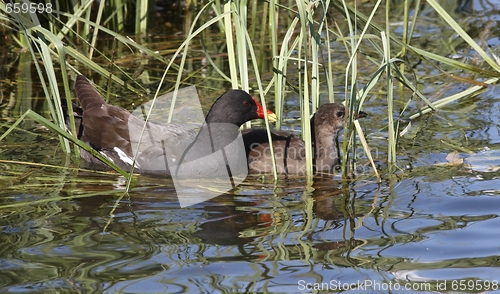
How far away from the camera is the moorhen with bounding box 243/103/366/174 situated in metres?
5.91

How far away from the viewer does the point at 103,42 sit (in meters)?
8.91

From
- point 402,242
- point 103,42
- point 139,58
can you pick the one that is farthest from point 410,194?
point 103,42

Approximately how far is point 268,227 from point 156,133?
1.98m

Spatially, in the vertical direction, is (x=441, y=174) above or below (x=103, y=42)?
below

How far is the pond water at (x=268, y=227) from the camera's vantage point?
12.4ft

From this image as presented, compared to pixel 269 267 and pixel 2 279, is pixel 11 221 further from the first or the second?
pixel 269 267

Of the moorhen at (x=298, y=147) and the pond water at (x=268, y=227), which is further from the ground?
the moorhen at (x=298, y=147)

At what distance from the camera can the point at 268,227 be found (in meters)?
4.53

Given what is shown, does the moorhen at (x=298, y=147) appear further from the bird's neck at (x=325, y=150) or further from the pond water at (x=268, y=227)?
the pond water at (x=268, y=227)

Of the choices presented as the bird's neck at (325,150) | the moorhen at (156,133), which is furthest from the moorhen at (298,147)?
the moorhen at (156,133)

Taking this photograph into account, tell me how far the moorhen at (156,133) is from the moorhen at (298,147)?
166 mm

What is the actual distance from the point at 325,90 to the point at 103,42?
9.65 ft

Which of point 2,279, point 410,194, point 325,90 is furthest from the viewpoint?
point 325,90

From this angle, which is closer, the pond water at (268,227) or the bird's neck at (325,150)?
the pond water at (268,227)
